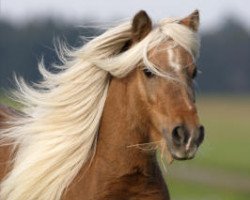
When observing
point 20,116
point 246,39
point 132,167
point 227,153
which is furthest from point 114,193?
point 246,39

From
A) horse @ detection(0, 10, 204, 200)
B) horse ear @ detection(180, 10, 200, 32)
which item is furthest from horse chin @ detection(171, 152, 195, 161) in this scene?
horse ear @ detection(180, 10, 200, 32)

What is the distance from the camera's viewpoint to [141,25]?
27.1 ft

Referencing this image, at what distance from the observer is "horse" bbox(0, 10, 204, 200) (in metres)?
8.04

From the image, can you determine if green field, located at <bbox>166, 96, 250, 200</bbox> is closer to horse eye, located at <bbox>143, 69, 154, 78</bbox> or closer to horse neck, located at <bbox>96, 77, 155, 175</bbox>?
horse neck, located at <bbox>96, 77, 155, 175</bbox>

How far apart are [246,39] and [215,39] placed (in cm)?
429

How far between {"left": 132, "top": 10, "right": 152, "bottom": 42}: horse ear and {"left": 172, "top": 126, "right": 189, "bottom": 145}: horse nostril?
0.87 meters

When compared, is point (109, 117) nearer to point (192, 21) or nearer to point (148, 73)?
point (148, 73)

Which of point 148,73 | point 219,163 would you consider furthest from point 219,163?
point 148,73

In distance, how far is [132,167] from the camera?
325 inches

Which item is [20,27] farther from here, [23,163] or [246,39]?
[23,163]

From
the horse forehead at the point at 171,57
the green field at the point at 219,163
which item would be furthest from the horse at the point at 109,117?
the green field at the point at 219,163

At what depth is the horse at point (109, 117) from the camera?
8039mm

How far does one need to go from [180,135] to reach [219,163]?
31665 mm

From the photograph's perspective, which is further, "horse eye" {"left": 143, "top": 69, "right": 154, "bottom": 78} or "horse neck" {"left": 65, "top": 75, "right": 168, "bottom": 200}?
"horse neck" {"left": 65, "top": 75, "right": 168, "bottom": 200}
